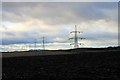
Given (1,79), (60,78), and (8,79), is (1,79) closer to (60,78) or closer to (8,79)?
(8,79)

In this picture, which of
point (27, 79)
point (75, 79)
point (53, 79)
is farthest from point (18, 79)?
point (75, 79)

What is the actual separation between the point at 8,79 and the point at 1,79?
1.02 meters

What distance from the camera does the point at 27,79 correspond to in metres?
30.4

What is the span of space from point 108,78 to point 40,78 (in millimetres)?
6043

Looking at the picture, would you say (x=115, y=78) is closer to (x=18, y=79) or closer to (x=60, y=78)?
(x=60, y=78)

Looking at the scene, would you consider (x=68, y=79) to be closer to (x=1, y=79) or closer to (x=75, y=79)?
(x=75, y=79)

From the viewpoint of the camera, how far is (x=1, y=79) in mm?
29984

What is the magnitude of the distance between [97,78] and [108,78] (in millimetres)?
962

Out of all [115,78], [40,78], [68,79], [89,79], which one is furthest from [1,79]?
[115,78]

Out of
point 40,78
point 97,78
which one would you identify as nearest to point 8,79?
point 40,78

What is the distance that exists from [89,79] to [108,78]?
1662mm

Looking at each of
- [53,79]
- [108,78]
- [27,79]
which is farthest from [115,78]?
[27,79]

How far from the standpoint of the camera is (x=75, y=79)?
30875mm

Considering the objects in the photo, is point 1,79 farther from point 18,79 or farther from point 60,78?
point 60,78
